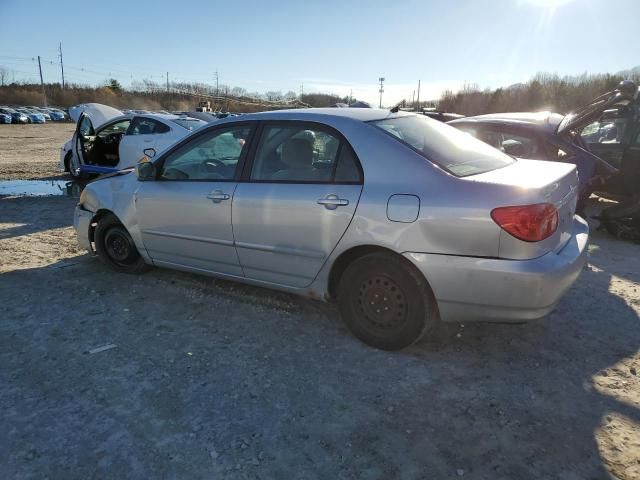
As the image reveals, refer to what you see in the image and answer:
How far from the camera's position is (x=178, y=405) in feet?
9.06

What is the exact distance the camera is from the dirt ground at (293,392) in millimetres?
2330

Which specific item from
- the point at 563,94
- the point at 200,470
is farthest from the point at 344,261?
the point at 563,94

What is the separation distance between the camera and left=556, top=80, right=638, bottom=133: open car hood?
6.00 meters

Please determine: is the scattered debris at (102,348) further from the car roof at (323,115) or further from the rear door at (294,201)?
the car roof at (323,115)

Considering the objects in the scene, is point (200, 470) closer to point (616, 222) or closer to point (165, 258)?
point (165, 258)

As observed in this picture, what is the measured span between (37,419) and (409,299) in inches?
90.5

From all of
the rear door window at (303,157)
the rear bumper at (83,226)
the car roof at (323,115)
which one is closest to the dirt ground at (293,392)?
the rear bumper at (83,226)

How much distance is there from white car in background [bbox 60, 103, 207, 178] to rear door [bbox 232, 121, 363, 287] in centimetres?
550

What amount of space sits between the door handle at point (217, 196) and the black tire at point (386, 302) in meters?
1.18

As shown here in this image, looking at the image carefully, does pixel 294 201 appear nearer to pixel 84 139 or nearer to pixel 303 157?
pixel 303 157

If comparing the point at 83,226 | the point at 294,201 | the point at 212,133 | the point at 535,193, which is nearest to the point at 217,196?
the point at 212,133

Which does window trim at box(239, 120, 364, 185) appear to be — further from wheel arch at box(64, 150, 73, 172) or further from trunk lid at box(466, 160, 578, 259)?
wheel arch at box(64, 150, 73, 172)

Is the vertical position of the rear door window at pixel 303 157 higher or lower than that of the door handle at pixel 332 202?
higher

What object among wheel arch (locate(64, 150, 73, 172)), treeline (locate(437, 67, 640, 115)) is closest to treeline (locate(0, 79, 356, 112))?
treeline (locate(437, 67, 640, 115))
